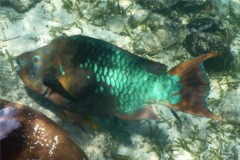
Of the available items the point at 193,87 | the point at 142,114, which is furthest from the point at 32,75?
the point at 193,87

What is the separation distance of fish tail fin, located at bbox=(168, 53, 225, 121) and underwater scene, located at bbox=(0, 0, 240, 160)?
0.04 feet

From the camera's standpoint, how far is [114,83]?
10.3 ft

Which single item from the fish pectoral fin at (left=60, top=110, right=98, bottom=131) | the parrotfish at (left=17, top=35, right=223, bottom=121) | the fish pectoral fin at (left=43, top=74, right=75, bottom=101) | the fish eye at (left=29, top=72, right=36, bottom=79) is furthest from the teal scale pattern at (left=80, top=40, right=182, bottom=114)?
the fish eye at (left=29, top=72, right=36, bottom=79)

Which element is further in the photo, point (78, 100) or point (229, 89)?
point (229, 89)

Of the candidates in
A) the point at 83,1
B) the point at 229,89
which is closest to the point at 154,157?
the point at 229,89

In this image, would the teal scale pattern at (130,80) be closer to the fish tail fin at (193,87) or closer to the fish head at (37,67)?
the fish tail fin at (193,87)

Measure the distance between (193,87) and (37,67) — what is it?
6.34 ft

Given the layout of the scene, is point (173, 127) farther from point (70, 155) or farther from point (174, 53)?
point (70, 155)

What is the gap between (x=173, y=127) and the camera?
4.46m

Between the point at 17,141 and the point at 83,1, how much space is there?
4500mm

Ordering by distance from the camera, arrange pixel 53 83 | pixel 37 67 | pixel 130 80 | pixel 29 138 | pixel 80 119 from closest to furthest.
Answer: pixel 29 138 → pixel 53 83 → pixel 130 80 → pixel 37 67 → pixel 80 119

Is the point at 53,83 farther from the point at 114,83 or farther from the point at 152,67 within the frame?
the point at 152,67

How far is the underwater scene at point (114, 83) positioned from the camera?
3.00m

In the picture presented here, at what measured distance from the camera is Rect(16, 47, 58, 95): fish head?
3258 millimetres
